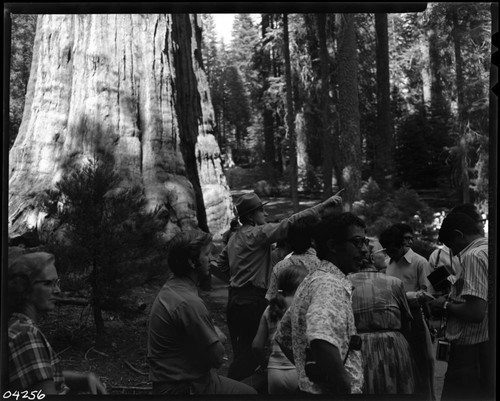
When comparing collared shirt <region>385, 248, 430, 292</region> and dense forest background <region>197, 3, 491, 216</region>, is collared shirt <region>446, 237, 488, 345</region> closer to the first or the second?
collared shirt <region>385, 248, 430, 292</region>

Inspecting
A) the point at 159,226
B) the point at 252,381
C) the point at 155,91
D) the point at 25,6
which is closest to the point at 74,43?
the point at 155,91

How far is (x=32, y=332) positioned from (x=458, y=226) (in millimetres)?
2821

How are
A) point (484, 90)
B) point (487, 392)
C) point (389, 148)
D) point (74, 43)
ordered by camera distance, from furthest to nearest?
point (389, 148) → point (484, 90) → point (74, 43) → point (487, 392)

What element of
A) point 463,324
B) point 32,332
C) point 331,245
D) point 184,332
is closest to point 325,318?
point 331,245

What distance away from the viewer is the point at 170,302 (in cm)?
403

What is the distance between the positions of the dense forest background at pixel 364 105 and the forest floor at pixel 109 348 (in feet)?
18.0

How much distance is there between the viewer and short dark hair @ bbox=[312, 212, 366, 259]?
361 centimetres

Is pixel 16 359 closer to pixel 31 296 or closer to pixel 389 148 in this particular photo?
pixel 31 296

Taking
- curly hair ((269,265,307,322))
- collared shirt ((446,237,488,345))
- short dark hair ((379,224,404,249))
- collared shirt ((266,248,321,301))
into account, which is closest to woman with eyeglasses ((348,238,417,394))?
collared shirt ((446,237,488,345))

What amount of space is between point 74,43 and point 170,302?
271 inches

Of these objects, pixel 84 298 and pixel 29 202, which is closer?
pixel 84 298

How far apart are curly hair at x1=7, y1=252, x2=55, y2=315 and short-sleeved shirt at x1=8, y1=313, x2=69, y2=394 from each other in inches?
4.5

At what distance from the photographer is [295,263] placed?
5258mm

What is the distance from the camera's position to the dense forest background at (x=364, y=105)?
1486cm
